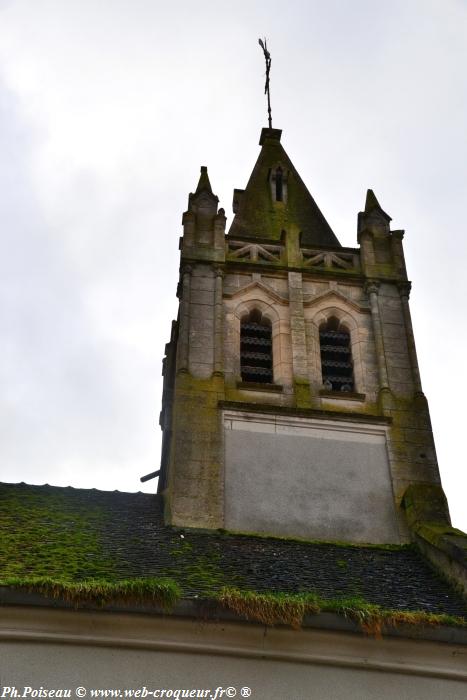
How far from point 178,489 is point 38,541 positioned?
3102 mm

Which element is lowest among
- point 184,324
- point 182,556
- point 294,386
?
point 182,556

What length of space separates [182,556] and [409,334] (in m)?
8.08

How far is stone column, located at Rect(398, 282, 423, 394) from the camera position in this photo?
2020 centimetres

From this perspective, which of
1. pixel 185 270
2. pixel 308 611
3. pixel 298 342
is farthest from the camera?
pixel 185 270

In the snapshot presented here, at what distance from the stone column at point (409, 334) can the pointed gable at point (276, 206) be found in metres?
2.58

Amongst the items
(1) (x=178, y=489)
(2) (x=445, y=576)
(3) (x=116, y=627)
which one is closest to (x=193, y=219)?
(1) (x=178, y=489)

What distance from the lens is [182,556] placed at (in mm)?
15430

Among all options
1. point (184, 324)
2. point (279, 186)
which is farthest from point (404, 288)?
point (279, 186)

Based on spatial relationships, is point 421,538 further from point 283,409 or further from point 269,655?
point 269,655

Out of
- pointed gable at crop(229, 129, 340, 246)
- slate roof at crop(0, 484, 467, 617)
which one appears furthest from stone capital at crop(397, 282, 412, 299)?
slate roof at crop(0, 484, 467, 617)

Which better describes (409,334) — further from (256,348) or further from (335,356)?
(256,348)

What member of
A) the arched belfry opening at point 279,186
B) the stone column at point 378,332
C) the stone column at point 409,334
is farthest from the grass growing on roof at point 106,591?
the arched belfry opening at point 279,186

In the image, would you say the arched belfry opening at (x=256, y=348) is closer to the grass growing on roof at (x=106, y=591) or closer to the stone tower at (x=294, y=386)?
the stone tower at (x=294, y=386)

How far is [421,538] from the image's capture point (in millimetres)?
17062
